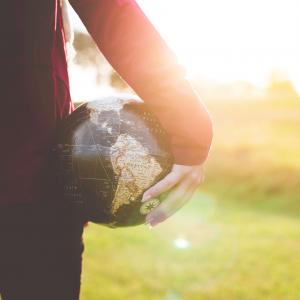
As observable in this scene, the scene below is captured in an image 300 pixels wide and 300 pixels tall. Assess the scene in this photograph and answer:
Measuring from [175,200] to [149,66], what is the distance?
597mm

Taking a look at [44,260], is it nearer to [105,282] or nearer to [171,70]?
[171,70]

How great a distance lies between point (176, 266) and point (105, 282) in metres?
1.70

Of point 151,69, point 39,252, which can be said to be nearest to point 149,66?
point 151,69

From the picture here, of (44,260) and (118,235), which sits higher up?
(44,260)

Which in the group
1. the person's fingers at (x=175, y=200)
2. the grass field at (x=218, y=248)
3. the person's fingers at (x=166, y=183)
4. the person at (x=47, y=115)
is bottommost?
the grass field at (x=218, y=248)

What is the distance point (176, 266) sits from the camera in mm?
9797

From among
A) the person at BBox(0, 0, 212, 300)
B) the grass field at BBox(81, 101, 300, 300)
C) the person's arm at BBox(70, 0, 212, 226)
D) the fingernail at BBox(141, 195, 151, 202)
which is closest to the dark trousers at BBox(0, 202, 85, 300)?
the person at BBox(0, 0, 212, 300)

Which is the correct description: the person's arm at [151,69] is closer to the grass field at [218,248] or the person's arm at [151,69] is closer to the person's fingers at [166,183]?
the person's fingers at [166,183]

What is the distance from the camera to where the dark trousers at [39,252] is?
2.20 metres

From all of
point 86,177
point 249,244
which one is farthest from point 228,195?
point 86,177

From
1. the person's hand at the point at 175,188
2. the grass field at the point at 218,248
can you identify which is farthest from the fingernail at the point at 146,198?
the grass field at the point at 218,248

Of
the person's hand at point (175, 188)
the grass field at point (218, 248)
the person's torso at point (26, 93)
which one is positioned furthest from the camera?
the grass field at point (218, 248)

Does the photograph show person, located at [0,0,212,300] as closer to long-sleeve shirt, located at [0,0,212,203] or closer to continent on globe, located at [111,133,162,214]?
long-sleeve shirt, located at [0,0,212,203]

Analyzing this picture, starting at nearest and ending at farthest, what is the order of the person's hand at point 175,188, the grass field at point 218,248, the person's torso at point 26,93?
the person's torso at point 26,93
the person's hand at point 175,188
the grass field at point 218,248
